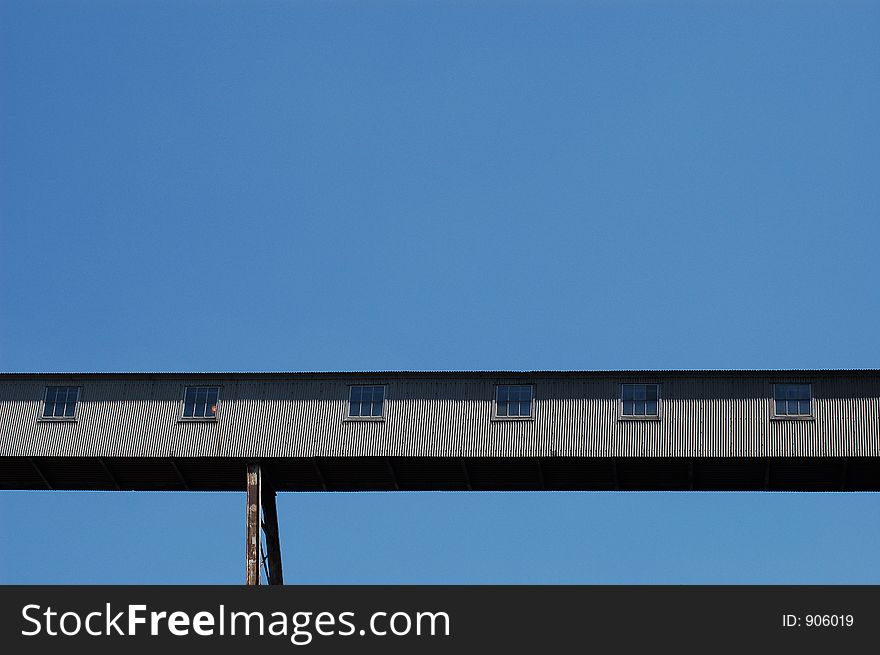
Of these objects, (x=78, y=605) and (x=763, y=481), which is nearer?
(x=78, y=605)

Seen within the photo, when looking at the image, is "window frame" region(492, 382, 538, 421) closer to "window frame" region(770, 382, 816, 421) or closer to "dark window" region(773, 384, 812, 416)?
"window frame" region(770, 382, 816, 421)

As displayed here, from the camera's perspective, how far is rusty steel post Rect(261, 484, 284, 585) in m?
43.8

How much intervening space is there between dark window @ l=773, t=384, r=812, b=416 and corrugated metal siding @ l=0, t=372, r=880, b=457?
22cm

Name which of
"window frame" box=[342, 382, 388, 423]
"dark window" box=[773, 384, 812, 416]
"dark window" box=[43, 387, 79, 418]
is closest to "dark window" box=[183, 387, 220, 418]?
"dark window" box=[43, 387, 79, 418]

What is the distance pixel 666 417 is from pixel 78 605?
61.1 ft

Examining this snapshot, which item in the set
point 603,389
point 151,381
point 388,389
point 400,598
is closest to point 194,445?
point 151,381

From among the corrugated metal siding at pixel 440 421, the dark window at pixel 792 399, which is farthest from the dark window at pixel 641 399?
the dark window at pixel 792 399

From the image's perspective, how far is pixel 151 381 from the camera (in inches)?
1721

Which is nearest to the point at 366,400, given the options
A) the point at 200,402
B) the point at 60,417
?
the point at 200,402

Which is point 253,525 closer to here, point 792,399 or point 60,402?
point 60,402

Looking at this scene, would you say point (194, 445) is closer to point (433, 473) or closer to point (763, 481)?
point (433, 473)

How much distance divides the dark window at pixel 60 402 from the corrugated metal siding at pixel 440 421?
0.74 feet

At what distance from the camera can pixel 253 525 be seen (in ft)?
138

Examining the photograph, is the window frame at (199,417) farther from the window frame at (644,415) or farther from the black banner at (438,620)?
the black banner at (438,620)
